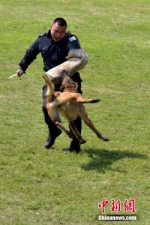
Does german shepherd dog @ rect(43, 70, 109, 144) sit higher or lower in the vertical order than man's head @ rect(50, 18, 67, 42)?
lower

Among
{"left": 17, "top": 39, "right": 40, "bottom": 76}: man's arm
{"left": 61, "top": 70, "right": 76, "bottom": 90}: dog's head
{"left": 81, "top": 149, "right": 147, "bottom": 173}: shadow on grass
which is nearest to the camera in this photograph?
{"left": 61, "top": 70, "right": 76, "bottom": 90}: dog's head

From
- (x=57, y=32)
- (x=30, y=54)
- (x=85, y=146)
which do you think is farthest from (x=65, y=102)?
(x=85, y=146)

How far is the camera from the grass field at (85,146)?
616 centimetres

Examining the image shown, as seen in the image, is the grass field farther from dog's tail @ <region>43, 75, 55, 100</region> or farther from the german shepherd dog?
dog's tail @ <region>43, 75, 55, 100</region>

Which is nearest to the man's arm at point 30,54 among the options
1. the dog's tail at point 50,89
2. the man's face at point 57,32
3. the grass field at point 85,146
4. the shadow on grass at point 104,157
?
the man's face at point 57,32

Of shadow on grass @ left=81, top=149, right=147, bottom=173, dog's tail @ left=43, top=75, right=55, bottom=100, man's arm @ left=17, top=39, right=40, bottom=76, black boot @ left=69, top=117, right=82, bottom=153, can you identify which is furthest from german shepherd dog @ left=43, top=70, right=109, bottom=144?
man's arm @ left=17, top=39, right=40, bottom=76

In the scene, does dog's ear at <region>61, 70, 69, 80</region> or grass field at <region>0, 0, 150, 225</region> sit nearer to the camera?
grass field at <region>0, 0, 150, 225</region>

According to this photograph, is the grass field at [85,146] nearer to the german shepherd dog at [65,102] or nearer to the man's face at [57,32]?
the german shepherd dog at [65,102]

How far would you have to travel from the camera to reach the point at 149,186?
6.77 metres

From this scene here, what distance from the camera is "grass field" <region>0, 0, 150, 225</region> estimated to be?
6.16m

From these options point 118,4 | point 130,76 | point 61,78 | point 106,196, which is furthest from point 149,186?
point 118,4

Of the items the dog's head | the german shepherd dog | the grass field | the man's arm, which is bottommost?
the grass field

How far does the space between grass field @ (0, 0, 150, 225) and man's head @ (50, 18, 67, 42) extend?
5.98ft

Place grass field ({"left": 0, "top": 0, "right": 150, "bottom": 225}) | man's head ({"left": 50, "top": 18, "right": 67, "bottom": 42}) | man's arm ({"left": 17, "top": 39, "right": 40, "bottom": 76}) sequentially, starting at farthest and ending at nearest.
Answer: man's arm ({"left": 17, "top": 39, "right": 40, "bottom": 76}) → man's head ({"left": 50, "top": 18, "right": 67, "bottom": 42}) → grass field ({"left": 0, "top": 0, "right": 150, "bottom": 225})
